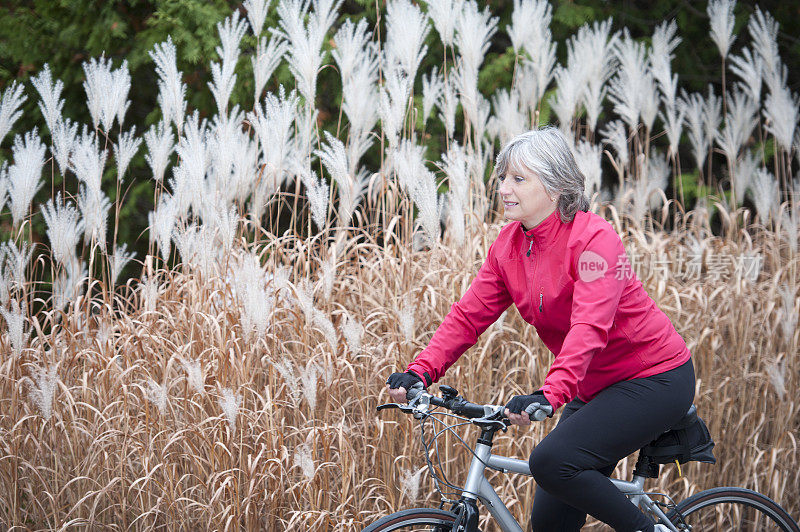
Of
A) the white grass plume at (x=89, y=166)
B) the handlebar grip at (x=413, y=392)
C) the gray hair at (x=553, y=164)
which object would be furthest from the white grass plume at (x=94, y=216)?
the gray hair at (x=553, y=164)

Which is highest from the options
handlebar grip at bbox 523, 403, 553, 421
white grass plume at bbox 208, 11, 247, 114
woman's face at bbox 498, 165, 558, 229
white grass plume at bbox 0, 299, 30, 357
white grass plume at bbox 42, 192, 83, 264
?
white grass plume at bbox 208, 11, 247, 114

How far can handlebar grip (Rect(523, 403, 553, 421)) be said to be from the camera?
190cm

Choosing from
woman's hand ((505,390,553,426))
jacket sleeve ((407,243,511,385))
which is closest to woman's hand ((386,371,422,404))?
jacket sleeve ((407,243,511,385))

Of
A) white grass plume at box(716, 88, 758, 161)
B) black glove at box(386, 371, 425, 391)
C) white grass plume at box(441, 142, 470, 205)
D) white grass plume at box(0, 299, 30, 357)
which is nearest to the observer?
black glove at box(386, 371, 425, 391)

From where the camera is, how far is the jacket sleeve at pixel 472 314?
237cm

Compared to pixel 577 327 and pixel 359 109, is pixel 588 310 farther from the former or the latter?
pixel 359 109

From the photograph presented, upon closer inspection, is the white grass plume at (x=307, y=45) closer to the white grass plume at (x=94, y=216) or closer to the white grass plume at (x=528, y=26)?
the white grass plume at (x=94, y=216)

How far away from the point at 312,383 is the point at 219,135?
52.9 inches

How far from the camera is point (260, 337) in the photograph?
3154mm

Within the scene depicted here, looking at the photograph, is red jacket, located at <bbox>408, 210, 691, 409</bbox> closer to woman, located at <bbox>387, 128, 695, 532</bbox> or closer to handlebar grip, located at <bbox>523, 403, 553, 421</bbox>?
woman, located at <bbox>387, 128, 695, 532</bbox>

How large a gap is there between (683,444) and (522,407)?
0.78 m

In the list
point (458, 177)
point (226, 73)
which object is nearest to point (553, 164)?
point (458, 177)

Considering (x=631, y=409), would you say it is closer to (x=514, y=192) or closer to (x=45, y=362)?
(x=514, y=192)

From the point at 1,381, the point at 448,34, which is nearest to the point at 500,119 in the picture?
the point at 448,34
